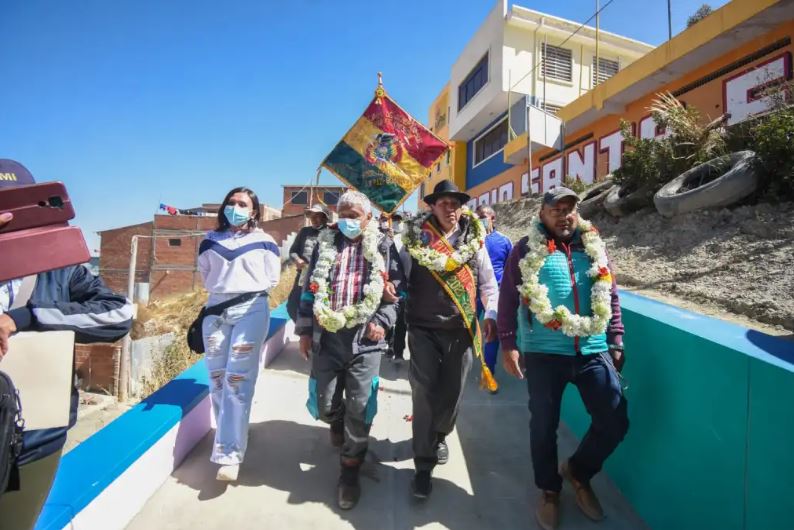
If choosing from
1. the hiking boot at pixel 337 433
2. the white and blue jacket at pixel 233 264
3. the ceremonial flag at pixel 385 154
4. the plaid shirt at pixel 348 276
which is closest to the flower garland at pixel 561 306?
the plaid shirt at pixel 348 276

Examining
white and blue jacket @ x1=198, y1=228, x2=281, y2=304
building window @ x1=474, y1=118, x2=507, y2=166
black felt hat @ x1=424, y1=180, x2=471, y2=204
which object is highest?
building window @ x1=474, y1=118, x2=507, y2=166

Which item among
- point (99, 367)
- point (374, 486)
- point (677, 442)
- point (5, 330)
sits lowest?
point (99, 367)

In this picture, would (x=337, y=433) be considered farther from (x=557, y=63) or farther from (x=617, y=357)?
(x=557, y=63)

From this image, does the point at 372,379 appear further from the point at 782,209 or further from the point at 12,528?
the point at 782,209

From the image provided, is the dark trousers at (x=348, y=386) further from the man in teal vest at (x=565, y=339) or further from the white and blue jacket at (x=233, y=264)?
the man in teal vest at (x=565, y=339)

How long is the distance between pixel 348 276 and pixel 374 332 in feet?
1.42

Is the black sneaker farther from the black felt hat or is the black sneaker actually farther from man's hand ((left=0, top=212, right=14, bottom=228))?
man's hand ((left=0, top=212, right=14, bottom=228))

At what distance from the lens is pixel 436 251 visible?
8.89 ft

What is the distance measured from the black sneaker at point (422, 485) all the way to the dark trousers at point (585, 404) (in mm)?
654

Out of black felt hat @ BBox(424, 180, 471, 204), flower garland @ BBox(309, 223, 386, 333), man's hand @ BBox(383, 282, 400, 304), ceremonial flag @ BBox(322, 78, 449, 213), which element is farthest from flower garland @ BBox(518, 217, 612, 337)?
ceremonial flag @ BBox(322, 78, 449, 213)

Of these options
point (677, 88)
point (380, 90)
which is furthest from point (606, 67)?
point (380, 90)

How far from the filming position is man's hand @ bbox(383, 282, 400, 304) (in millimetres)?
2674

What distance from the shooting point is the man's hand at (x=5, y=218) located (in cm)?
→ 124

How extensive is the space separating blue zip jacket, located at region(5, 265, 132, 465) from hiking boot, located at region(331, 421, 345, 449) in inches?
67.0
